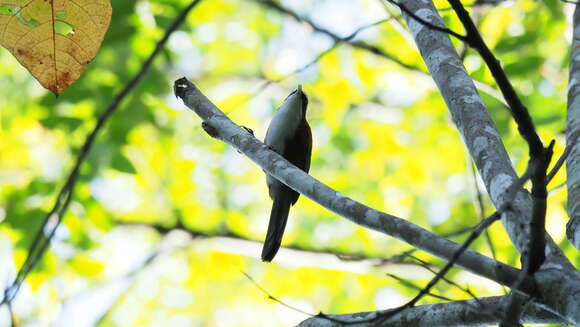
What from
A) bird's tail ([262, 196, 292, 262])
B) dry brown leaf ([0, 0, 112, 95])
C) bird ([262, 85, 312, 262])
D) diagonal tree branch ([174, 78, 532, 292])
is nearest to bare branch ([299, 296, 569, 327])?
diagonal tree branch ([174, 78, 532, 292])

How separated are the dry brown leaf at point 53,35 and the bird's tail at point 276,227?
6.44 feet

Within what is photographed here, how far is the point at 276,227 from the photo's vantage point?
4.05 metres

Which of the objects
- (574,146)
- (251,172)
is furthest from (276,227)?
(251,172)

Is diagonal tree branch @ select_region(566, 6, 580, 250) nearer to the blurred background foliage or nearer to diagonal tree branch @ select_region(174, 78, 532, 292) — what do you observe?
diagonal tree branch @ select_region(174, 78, 532, 292)

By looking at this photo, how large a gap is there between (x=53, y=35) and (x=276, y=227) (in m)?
2.21

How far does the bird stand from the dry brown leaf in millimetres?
2156

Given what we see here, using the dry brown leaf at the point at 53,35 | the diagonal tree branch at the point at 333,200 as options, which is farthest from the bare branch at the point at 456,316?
the dry brown leaf at the point at 53,35

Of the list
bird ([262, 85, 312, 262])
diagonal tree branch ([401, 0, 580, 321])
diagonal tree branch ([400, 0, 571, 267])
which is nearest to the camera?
diagonal tree branch ([401, 0, 580, 321])

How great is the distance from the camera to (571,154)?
83.0 inches

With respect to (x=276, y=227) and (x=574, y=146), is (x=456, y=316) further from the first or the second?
(x=276, y=227)

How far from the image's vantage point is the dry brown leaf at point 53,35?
206cm

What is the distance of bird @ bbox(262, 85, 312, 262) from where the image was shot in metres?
4.16

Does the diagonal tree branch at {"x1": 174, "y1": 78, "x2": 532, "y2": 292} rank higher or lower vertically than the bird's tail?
higher

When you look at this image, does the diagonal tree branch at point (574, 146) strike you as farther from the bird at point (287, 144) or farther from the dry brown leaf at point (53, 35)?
the bird at point (287, 144)
